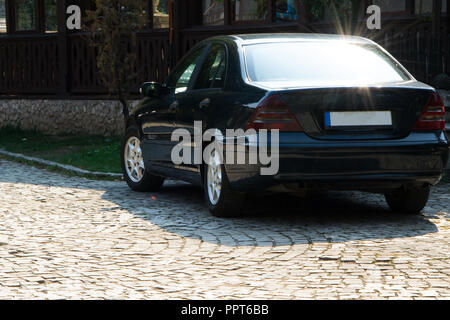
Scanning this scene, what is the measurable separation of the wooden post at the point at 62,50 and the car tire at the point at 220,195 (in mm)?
12494

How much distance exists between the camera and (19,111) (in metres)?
21.6

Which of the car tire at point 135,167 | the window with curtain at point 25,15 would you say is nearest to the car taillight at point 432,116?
the car tire at point 135,167

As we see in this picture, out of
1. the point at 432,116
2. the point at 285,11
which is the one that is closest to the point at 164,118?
the point at 432,116

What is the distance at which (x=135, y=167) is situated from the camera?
1091 centimetres

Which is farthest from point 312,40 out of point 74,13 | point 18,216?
point 74,13

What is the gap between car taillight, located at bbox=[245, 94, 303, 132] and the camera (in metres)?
7.93

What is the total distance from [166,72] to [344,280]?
44.7ft

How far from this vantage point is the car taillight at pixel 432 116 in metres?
8.23

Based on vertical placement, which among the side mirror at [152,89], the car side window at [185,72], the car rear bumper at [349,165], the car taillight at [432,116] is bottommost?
the car rear bumper at [349,165]

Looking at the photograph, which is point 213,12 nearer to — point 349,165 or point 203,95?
point 203,95

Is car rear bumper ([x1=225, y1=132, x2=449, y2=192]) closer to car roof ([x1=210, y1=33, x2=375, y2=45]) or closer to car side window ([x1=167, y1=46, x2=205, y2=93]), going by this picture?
car roof ([x1=210, y1=33, x2=375, y2=45])

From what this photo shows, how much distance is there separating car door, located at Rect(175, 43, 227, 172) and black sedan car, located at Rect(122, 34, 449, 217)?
0.02 m

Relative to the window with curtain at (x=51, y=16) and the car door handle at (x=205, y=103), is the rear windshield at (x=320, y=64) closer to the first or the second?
the car door handle at (x=205, y=103)

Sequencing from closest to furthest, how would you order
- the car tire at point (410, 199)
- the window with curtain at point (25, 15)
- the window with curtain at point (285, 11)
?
the car tire at point (410, 199) < the window with curtain at point (285, 11) < the window with curtain at point (25, 15)
